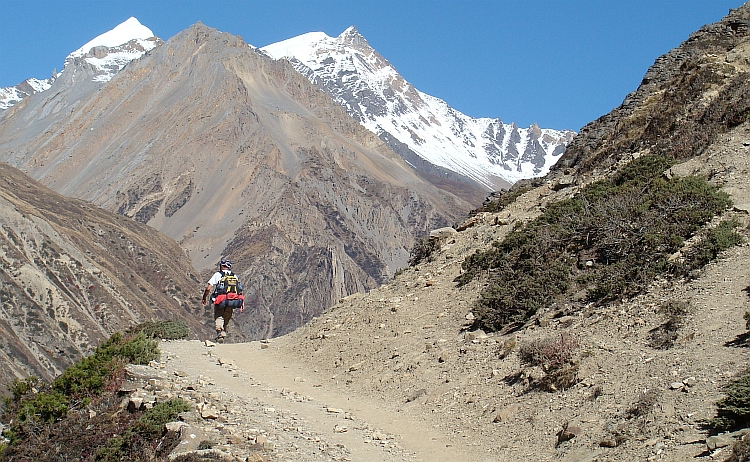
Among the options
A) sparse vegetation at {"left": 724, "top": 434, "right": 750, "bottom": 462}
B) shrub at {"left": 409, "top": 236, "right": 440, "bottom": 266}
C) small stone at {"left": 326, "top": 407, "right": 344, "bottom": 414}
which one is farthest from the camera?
shrub at {"left": 409, "top": 236, "right": 440, "bottom": 266}

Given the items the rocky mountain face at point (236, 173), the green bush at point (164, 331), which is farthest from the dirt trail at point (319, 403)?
the rocky mountain face at point (236, 173)

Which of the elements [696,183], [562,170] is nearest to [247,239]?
[562,170]

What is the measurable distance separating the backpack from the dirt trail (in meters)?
0.94

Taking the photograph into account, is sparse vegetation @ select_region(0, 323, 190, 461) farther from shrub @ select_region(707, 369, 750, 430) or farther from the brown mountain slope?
shrub @ select_region(707, 369, 750, 430)

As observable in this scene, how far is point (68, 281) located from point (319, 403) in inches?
2669

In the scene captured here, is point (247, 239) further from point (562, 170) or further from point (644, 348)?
point (644, 348)

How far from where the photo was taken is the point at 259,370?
45.6 feet

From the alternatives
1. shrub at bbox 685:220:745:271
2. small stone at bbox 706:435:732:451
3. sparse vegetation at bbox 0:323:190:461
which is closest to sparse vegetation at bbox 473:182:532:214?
shrub at bbox 685:220:745:271

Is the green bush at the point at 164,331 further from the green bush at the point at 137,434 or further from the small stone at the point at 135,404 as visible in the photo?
the green bush at the point at 137,434

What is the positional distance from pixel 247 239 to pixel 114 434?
130 metres

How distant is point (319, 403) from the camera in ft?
37.2

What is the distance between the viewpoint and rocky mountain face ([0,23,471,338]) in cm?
13712

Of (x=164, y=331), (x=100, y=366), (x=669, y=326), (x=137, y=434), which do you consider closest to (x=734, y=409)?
(x=669, y=326)

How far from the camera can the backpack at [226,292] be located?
1484 centimetres
